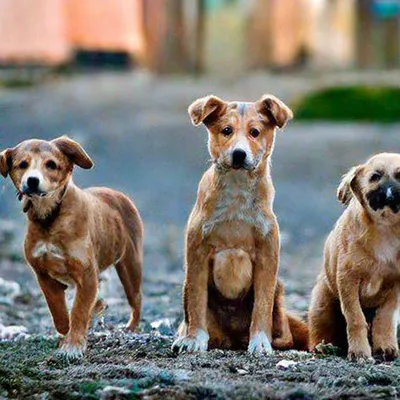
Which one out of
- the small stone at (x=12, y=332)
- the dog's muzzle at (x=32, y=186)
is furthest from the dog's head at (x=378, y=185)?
the small stone at (x=12, y=332)

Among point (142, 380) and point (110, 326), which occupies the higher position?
point (142, 380)

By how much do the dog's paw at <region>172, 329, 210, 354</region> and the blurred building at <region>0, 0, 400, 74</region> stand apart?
61.2ft

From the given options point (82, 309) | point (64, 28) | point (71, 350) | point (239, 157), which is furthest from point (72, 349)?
point (64, 28)

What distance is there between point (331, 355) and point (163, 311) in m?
2.55

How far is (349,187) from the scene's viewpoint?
27.2ft

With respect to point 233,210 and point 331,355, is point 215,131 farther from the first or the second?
point 331,355

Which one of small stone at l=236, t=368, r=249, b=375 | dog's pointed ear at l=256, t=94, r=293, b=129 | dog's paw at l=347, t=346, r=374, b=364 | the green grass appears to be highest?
dog's pointed ear at l=256, t=94, r=293, b=129

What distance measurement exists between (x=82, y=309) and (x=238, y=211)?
3.42 ft

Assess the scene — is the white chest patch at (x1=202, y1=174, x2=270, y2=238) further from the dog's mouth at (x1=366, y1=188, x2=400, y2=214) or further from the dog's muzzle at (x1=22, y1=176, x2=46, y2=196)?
the dog's muzzle at (x1=22, y1=176, x2=46, y2=196)

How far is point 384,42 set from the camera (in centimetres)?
3055

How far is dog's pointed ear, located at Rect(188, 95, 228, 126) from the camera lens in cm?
827

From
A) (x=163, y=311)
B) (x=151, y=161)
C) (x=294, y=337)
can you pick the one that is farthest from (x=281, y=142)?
(x=294, y=337)

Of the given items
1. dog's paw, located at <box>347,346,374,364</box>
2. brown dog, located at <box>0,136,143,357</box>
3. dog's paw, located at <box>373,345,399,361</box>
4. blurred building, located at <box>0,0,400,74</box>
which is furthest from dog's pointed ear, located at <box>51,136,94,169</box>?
blurred building, located at <box>0,0,400,74</box>

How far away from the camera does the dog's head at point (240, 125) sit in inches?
319
